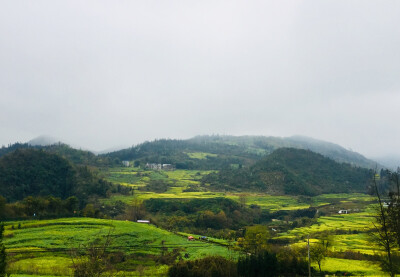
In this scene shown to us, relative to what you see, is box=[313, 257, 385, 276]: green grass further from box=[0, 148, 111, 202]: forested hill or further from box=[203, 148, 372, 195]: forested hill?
box=[203, 148, 372, 195]: forested hill

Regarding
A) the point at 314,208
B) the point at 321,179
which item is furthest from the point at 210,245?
the point at 321,179

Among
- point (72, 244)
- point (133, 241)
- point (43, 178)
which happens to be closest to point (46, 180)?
point (43, 178)

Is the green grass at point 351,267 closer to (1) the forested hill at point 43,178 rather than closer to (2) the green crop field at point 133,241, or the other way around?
(2) the green crop field at point 133,241

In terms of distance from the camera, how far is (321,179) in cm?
15300

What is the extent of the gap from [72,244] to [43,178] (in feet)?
275

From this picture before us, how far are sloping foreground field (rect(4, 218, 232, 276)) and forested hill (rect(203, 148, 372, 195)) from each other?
296 feet

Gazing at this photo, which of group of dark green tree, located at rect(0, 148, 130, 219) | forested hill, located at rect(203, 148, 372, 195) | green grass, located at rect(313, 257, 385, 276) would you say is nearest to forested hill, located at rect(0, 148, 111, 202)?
group of dark green tree, located at rect(0, 148, 130, 219)

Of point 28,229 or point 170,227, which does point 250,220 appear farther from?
point 28,229

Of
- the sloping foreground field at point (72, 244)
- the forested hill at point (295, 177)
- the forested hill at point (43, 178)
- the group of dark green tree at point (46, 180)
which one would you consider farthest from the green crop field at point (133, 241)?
the forested hill at point (295, 177)

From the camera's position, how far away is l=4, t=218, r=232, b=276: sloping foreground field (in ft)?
126

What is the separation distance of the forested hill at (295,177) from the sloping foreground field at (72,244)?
90.2 metres

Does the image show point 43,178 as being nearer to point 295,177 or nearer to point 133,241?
point 133,241

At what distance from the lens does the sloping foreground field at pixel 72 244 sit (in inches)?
1517

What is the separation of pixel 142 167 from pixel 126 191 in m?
79.7
